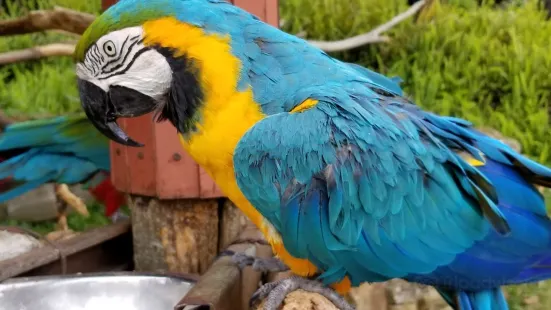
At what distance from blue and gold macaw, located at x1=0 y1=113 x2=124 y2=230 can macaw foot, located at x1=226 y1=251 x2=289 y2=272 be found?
0.63 metres

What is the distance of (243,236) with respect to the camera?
1719 mm

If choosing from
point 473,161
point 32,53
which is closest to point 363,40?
point 32,53

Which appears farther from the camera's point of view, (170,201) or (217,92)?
(170,201)

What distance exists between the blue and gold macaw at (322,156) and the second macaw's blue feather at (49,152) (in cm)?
68

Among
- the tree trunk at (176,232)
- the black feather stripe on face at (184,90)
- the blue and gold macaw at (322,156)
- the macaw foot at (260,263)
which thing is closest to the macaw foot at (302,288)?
the blue and gold macaw at (322,156)

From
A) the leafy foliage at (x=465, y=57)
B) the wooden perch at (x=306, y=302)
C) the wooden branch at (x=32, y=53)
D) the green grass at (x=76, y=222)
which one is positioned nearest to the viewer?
the wooden perch at (x=306, y=302)

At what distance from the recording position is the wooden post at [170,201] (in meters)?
1.67

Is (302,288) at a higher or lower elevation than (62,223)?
higher

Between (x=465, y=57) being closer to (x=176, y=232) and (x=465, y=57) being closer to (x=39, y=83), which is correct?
(x=176, y=232)

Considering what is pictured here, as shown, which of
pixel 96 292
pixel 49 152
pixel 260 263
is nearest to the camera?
pixel 260 263

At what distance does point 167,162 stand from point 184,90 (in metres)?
0.57

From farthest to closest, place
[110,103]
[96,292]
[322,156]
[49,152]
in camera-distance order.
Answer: [49,152] → [96,292] → [110,103] → [322,156]

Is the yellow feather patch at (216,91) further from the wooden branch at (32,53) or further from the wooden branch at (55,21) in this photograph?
the wooden branch at (32,53)

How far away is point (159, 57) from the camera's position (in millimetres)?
1121
